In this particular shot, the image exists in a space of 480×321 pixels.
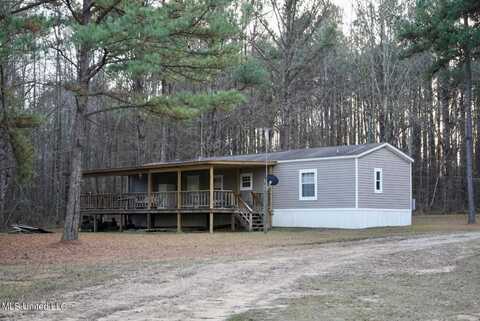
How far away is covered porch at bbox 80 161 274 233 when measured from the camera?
2605 centimetres

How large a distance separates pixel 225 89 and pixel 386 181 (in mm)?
13202

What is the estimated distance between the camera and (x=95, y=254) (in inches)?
634

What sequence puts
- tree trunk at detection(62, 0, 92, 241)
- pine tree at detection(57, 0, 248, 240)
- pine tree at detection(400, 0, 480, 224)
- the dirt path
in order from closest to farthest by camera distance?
1. the dirt path
2. pine tree at detection(57, 0, 248, 240)
3. tree trunk at detection(62, 0, 92, 241)
4. pine tree at detection(400, 0, 480, 224)

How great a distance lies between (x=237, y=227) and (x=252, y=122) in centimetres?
1315

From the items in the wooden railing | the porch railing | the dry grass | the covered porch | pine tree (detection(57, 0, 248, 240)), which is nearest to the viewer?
pine tree (detection(57, 0, 248, 240))

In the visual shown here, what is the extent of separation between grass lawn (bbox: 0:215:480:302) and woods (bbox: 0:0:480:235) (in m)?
1.73

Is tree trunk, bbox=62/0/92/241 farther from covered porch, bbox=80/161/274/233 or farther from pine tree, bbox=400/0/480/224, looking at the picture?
pine tree, bbox=400/0/480/224

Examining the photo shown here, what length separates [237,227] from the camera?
28141 mm

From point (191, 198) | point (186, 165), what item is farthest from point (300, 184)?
point (186, 165)

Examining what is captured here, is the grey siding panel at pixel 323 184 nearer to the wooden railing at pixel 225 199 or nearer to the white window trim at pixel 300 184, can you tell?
the white window trim at pixel 300 184

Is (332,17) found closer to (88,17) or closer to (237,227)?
(237,227)

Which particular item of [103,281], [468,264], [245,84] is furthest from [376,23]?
[103,281]

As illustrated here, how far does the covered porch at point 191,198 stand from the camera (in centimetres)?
2605

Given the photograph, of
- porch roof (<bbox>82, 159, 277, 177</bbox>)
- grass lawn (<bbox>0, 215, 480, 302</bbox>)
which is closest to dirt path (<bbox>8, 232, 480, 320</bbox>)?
grass lawn (<bbox>0, 215, 480, 302</bbox>)
